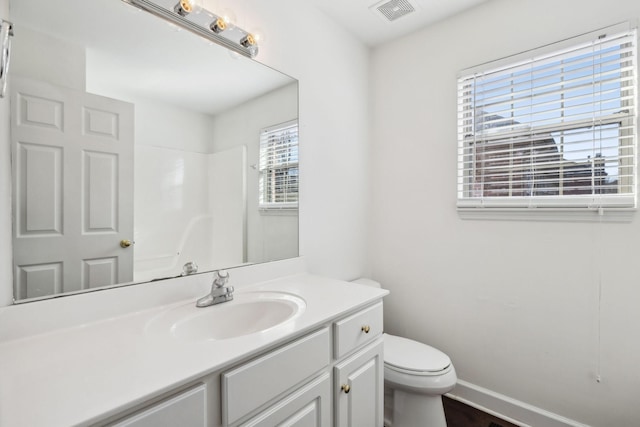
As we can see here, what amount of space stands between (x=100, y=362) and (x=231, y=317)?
470mm

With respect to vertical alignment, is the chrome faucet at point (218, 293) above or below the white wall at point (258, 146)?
below

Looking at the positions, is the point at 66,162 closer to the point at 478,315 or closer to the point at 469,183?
the point at 469,183

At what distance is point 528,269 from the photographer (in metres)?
1.61

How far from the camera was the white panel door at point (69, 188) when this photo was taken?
34.0 inches

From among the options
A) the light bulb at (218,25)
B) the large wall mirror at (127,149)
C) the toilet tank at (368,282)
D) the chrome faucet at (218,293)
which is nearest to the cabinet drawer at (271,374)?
the chrome faucet at (218,293)

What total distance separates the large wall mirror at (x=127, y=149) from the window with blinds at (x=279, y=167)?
0.04 feet

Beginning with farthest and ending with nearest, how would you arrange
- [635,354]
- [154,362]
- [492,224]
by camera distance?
[492,224] → [635,354] → [154,362]

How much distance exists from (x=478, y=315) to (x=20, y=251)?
208 cm

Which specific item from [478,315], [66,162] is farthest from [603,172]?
[66,162]

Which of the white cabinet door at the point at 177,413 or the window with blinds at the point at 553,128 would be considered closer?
the white cabinet door at the point at 177,413

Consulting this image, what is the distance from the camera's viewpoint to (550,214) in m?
1.53

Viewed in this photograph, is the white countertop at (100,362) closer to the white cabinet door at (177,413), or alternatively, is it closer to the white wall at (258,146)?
the white cabinet door at (177,413)

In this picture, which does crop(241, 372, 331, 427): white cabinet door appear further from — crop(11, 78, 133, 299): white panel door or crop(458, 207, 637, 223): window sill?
crop(458, 207, 637, 223): window sill

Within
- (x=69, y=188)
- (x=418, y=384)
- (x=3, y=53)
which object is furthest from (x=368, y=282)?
(x=3, y=53)
